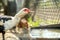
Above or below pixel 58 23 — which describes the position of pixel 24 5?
above

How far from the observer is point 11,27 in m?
0.65

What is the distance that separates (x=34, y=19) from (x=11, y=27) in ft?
1.07

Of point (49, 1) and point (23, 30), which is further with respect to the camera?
point (49, 1)

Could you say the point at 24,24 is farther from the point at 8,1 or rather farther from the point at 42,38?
the point at 8,1

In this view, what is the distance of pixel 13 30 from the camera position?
0.67m

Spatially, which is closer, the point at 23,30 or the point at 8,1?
the point at 23,30

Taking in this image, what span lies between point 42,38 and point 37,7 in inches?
15.2

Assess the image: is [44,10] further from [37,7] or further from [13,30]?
[13,30]

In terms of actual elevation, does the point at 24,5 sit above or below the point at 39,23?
above

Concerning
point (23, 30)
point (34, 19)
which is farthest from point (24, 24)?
point (34, 19)

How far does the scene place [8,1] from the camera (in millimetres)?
1005

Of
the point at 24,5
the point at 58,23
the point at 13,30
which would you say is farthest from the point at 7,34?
the point at 58,23

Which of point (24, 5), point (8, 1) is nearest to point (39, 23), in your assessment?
point (24, 5)

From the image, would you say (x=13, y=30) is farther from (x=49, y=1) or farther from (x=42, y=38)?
(x=49, y=1)
